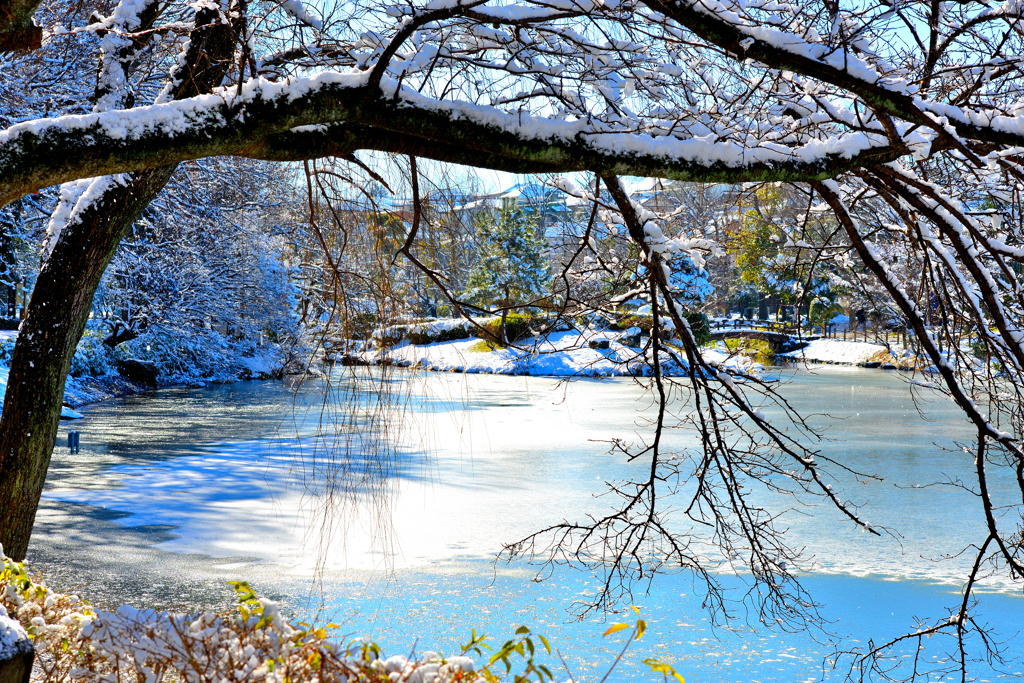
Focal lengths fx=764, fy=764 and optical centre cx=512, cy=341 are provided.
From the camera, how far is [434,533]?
647 centimetres

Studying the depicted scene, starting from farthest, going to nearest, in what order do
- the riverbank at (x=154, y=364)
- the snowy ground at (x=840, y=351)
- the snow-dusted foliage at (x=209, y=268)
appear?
the snowy ground at (x=840, y=351) < the riverbank at (x=154, y=364) < the snow-dusted foliage at (x=209, y=268)

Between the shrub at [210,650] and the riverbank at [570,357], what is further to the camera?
the riverbank at [570,357]

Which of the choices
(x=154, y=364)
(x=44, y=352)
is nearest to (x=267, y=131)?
(x=44, y=352)

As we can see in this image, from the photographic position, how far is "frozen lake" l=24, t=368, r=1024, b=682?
4.36 m

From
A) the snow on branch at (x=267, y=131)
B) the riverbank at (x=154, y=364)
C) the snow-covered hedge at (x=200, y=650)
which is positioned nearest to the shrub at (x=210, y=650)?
the snow-covered hedge at (x=200, y=650)

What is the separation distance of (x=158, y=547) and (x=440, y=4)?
5139mm

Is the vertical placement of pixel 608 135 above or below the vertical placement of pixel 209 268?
below

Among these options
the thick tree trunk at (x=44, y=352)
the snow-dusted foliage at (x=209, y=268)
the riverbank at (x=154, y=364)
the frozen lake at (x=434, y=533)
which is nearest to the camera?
the thick tree trunk at (x=44, y=352)

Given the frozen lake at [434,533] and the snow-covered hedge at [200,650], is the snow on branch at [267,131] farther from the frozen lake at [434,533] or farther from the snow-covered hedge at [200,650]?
the snow-covered hedge at [200,650]

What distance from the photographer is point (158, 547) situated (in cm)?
587

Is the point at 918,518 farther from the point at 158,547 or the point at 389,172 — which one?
the point at 158,547

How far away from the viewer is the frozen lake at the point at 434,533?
4359mm

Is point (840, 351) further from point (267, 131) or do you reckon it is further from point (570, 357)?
point (267, 131)

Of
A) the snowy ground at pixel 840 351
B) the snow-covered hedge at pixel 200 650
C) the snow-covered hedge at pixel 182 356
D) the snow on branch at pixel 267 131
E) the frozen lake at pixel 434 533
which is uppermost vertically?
the snow on branch at pixel 267 131
